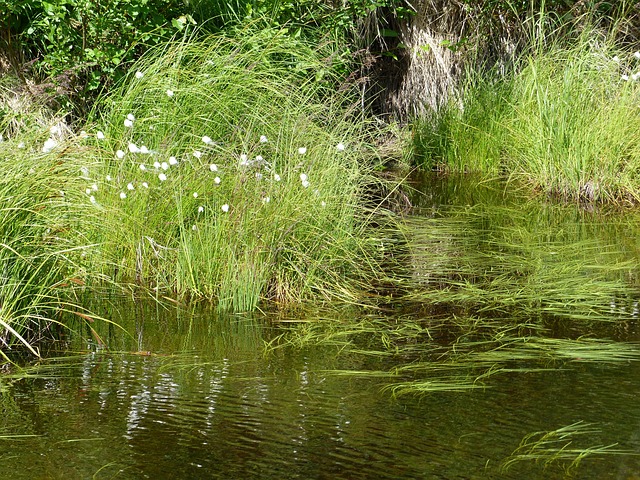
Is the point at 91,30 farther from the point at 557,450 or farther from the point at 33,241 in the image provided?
the point at 557,450

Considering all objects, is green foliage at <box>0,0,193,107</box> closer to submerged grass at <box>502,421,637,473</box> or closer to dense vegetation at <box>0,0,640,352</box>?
dense vegetation at <box>0,0,640,352</box>

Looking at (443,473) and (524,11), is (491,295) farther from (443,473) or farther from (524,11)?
(524,11)

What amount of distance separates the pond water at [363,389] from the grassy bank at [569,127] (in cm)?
221

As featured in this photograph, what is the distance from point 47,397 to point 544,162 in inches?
206

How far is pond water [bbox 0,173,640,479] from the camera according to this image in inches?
111

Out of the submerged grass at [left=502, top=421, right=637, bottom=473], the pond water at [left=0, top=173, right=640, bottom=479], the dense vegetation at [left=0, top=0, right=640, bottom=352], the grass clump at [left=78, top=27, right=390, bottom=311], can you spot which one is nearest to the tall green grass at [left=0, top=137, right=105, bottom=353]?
the dense vegetation at [left=0, top=0, right=640, bottom=352]

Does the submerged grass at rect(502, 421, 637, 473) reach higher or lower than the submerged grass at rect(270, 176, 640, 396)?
lower

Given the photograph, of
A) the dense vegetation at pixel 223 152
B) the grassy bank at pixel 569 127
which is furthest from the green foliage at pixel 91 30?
the grassy bank at pixel 569 127

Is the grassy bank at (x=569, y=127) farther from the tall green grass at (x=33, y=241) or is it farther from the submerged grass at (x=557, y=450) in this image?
the submerged grass at (x=557, y=450)

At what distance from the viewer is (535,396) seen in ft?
11.0

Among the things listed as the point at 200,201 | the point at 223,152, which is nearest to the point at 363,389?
the point at 200,201

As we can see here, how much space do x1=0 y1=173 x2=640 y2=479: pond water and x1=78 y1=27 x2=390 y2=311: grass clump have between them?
0.29 meters

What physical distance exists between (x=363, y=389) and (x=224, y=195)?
70.4 inches

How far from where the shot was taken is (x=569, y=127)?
7.41m
